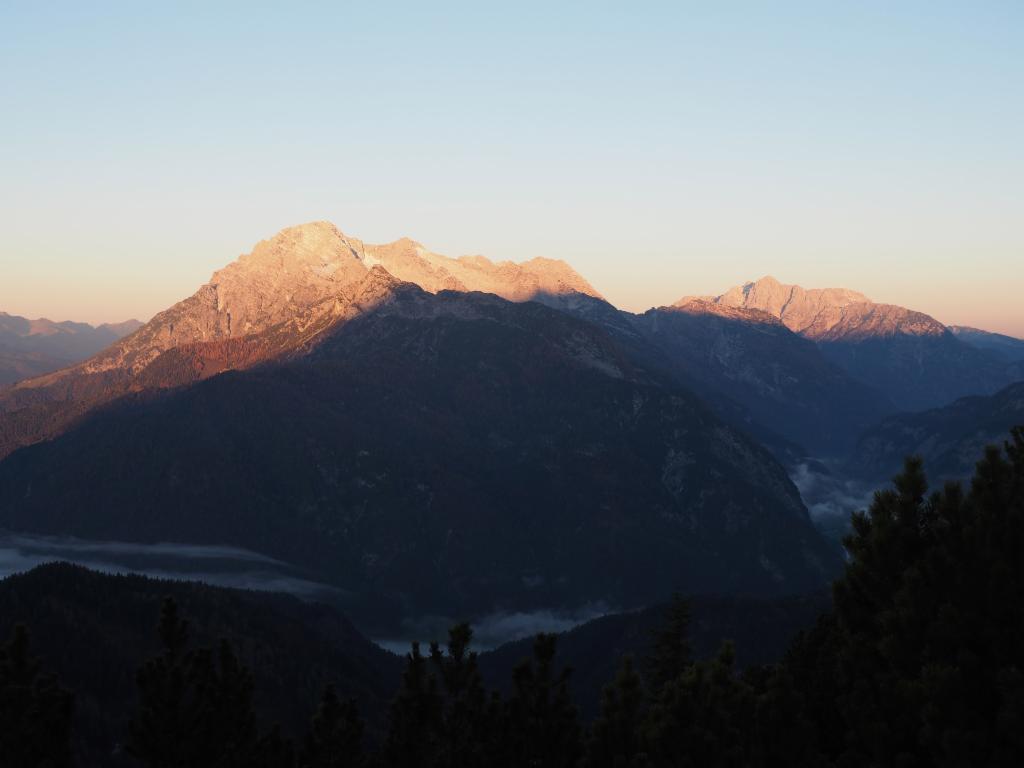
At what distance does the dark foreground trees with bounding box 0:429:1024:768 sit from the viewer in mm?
32188

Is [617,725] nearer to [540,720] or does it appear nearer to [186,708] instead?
[540,720]

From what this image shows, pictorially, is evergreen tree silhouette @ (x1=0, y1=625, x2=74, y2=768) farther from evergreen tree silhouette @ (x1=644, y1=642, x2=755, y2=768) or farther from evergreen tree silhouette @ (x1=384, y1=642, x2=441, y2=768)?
evergreen tree silhouette @ (x1=644, y1=642, x2=755, y2=768)

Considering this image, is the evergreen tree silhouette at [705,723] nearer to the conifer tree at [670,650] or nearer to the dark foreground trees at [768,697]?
the dark foreground trees at [768,697]

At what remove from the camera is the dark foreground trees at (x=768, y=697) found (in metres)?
Answer: 32.2

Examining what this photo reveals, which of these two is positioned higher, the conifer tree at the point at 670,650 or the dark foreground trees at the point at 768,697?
the dark foreground trees at the point at 768,697

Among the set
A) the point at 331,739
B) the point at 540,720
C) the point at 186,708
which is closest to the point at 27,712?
the point at 186,708

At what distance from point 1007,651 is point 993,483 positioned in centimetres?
651

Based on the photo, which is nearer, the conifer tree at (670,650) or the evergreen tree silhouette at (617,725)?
the evergreen tree silhouette at (617,725)

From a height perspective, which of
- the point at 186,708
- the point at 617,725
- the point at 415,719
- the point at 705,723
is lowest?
the point at 415,719

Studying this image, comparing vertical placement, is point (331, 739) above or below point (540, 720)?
below

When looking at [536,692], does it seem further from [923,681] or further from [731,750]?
[923,681]

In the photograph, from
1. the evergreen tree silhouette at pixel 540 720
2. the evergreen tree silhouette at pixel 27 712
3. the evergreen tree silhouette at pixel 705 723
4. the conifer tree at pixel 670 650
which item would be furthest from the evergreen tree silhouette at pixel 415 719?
→ the conifer tree at pixel 670 650

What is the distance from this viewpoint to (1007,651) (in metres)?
32.0

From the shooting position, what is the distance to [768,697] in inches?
1448
